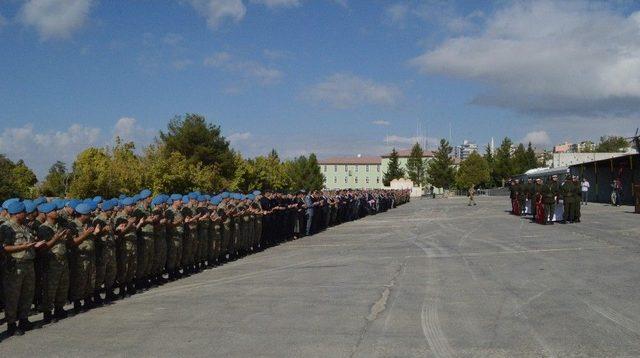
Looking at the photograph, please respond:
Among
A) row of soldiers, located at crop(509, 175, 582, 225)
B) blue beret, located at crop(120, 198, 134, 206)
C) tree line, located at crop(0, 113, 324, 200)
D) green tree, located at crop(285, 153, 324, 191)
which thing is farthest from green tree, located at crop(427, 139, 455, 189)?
blue beret, located at crop(120, 198, 134, 206)

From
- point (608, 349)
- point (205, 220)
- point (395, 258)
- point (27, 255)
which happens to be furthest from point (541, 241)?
point (27, 255)

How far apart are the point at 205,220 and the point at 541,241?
9.71 meters

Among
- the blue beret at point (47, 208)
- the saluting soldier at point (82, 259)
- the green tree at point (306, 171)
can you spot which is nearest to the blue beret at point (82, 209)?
the saluting soldier at point (82, 259)

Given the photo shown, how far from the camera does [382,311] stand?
8758 mm

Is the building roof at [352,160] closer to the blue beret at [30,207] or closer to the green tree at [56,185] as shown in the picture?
the green tree at [56,185]

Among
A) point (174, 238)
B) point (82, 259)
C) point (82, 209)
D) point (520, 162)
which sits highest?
point (520, 162)

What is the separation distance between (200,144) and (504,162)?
2926 inches

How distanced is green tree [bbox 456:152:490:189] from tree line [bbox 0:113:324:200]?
150ft

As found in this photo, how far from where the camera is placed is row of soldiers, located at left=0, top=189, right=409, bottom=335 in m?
8.46

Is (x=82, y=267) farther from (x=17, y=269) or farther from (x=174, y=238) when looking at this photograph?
(x=174, y=238)

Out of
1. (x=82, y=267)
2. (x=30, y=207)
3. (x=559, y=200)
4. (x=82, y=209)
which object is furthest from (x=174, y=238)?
(x=559, y=200)

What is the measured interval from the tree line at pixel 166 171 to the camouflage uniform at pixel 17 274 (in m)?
24.4

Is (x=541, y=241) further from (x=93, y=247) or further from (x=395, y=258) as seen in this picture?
(x=93, y=247)

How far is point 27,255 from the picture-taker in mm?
8453
